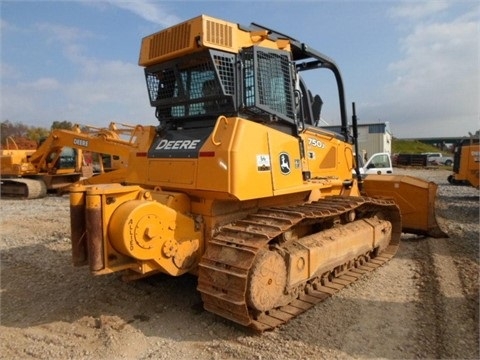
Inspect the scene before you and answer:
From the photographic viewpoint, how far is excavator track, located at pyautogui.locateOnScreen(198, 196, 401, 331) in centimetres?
352

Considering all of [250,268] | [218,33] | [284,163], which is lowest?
[250,268]

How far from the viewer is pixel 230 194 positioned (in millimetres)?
3844

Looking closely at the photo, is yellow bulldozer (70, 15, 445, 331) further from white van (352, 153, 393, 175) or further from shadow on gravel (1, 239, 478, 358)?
white van (352, 153, 393, 175)

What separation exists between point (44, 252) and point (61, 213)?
4598 millimetres

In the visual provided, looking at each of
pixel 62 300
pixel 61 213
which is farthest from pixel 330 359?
pixel 61 213

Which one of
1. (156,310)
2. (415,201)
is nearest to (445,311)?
(156,310)

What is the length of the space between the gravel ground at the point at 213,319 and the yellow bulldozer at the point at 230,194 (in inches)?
10.7

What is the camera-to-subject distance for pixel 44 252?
6777mm

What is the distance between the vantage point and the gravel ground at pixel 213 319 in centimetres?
346

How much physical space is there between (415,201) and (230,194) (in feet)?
16.1

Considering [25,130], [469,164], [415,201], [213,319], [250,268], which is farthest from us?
[25,130]

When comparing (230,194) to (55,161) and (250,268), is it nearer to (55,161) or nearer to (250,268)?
(250,268)

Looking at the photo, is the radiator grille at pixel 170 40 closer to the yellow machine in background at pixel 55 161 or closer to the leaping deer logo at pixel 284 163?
the leaping deer logo at pixel 284 163

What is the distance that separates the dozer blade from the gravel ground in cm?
120
